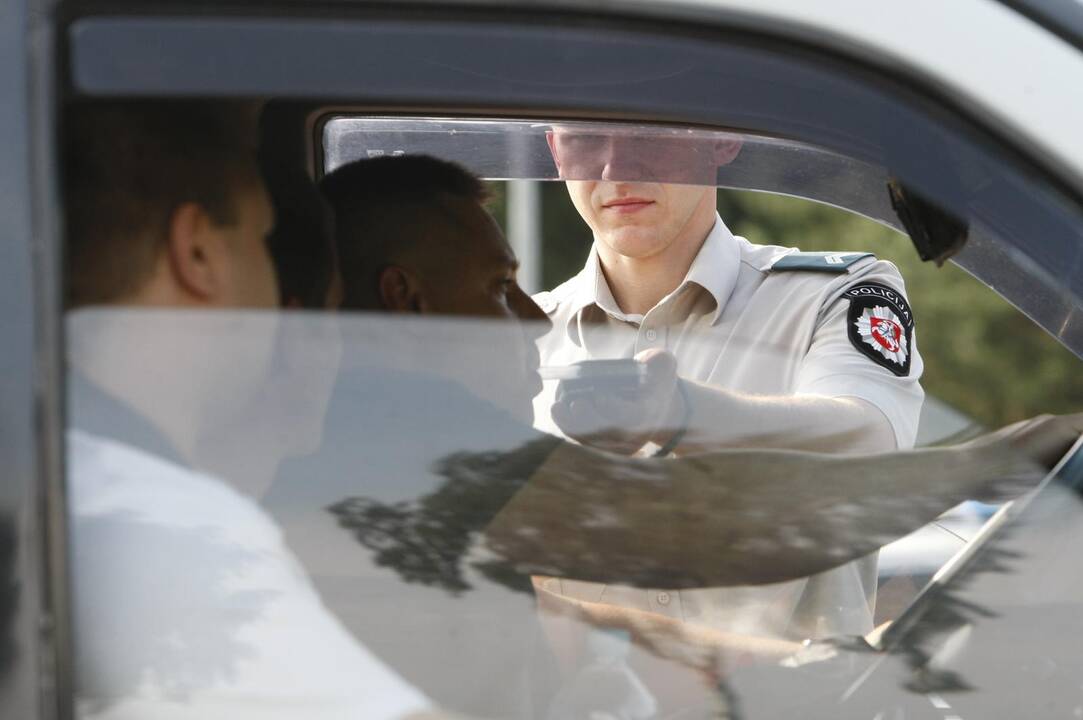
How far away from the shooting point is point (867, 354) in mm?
1731

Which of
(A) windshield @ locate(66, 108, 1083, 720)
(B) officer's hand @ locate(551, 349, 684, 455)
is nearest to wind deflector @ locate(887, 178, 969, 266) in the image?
(A) windshield @ locate(66, 108, 1083, 720)

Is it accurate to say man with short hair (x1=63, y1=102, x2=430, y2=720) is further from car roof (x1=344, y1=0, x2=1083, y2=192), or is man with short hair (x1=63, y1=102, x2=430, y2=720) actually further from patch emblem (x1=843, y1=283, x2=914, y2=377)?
patch emblem (x1=843, y1=283, x2=914, y2=377)

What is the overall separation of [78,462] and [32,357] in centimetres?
8

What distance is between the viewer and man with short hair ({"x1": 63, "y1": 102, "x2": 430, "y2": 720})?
0.91 metres

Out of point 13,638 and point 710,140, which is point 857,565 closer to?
point 710,140

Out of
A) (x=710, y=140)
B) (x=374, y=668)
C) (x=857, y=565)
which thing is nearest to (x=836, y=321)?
(x=710, y=140)

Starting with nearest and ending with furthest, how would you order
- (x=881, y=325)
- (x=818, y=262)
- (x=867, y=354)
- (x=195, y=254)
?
(x=195, y=254) → (x=867, y=354) → (x=881, y=325) → (x=818, y=262)

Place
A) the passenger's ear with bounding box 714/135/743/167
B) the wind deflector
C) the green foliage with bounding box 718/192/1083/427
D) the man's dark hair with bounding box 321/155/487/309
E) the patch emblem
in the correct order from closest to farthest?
the wind deflector
the man's dark hair with bounding box 321/155/487/309
the green foliage with bounding box 718/192/1083/427
the passenger's ear with bounding box 714/135/743/167
the patch emblem

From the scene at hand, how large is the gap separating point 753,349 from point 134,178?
0.83m

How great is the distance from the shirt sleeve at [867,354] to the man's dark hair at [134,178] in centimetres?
67

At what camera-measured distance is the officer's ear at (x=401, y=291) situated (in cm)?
107

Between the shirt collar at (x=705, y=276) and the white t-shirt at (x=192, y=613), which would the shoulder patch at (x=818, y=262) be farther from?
the white t-shirt at (x=192, y=613)

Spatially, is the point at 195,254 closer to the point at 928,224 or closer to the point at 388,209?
the point at 388,209

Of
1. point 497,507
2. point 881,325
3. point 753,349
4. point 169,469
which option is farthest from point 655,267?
point 169,469
